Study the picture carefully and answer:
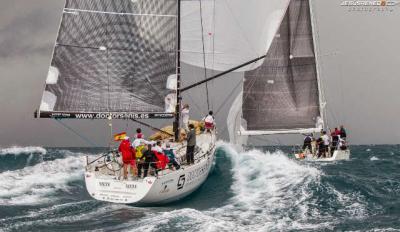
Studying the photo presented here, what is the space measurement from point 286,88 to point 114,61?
43.5 ft

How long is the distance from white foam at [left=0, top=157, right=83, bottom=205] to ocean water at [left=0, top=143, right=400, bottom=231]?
0.04m

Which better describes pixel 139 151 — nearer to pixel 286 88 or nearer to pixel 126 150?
pixel 126 150

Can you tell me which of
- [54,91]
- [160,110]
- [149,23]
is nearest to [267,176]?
[160,110]

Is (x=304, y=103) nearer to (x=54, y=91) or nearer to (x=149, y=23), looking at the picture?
(x=149, y=23)

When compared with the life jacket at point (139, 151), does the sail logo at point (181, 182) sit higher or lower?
lower

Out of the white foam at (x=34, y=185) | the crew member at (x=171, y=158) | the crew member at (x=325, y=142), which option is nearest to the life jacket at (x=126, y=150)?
the crew member at (x=171, y=158)

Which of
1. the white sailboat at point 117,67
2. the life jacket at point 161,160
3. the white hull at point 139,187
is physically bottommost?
the white hull at point 139,187

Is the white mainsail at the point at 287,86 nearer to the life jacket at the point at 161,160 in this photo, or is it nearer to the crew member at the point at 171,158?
the crew member at the point at 171,158

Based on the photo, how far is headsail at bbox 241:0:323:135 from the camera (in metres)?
31.0

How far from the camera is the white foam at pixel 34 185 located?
1992 cm

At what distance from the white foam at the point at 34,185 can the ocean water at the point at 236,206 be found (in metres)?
0.04

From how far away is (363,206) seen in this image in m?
17.1

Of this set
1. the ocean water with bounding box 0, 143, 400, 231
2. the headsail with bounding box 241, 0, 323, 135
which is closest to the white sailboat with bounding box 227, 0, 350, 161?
the headsail with bounding box 241, 0, 323, 135

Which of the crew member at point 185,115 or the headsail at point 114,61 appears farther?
the crew member at point 185,115
